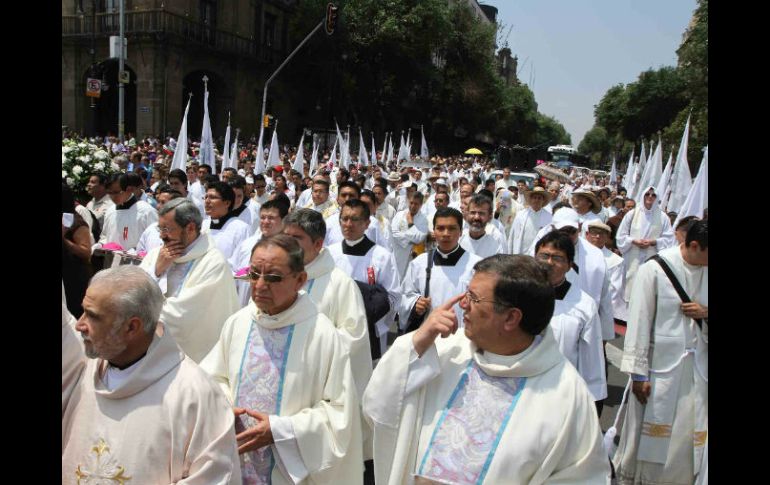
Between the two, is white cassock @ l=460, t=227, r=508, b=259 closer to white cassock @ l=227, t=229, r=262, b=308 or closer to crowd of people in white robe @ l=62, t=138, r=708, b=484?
crowd of people in white robe @ l=62, t=138, r=708, b=484

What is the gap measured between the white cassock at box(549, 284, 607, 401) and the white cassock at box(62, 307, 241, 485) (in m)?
2.40

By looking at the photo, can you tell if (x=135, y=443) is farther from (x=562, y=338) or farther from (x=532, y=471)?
(x=562, y=338)

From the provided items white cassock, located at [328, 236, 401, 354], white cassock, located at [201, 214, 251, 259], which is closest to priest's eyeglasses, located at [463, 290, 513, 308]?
white cassock, located at [328, 236, 401, 354]

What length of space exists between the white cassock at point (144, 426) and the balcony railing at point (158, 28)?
29.3m

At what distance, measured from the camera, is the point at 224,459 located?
7.26 feet

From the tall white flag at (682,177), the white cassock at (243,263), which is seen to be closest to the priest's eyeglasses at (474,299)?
the white cassock at (243,263)

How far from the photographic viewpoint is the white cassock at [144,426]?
213 cm

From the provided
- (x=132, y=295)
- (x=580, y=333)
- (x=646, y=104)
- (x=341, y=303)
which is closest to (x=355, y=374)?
(x=341, y=303)

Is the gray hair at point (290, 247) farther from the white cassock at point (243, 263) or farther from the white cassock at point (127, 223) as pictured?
the white cassock at point (127, 223)

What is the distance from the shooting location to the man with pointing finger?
2225 mm

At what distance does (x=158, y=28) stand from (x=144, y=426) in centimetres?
3011

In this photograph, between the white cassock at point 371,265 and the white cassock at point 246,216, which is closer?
the white cassock at point 371,265

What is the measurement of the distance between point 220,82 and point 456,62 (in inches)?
838

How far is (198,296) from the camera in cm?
394
